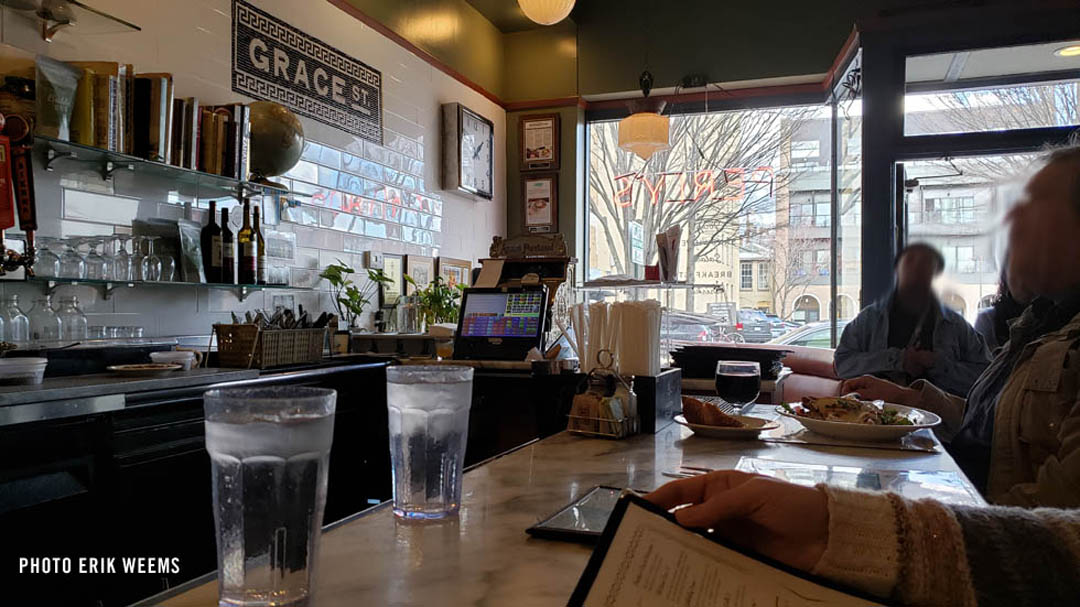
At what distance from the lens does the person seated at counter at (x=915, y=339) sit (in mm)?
2902

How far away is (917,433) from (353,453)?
255 centimetres

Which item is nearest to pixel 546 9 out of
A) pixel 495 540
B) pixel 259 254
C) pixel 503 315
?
pixel 503 315

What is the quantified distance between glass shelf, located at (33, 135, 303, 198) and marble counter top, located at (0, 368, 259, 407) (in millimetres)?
825

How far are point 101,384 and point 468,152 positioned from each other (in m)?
3.83

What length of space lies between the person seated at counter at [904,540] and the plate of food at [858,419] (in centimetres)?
73

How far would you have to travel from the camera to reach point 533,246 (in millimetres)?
3430

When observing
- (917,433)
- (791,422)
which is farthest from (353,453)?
(917,433)

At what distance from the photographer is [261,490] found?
63 cm

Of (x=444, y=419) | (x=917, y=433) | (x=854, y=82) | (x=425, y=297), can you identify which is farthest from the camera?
(x=854, y=82)

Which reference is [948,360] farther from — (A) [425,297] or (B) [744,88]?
(B) [744,88]

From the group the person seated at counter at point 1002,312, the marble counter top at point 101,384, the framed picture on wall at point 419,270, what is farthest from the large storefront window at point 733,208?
the marble counter top at point 101,384

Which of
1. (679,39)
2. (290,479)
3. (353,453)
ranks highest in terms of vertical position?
(679,39)

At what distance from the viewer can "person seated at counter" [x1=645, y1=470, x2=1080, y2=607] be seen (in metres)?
0.68

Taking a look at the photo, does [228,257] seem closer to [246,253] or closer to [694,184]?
[246,253]
